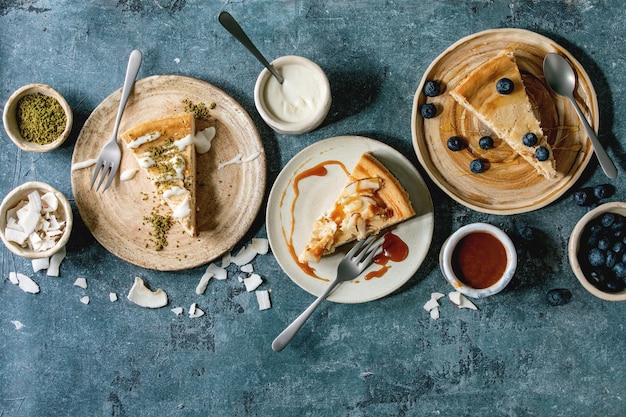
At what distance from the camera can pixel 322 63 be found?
347cm

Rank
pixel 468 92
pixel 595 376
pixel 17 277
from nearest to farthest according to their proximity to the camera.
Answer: pixel 468 92 < pixel 595 376 < pixel 17 277

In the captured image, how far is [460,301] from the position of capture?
336 cm

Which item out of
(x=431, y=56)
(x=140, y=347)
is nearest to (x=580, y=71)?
(x=431, y=56)

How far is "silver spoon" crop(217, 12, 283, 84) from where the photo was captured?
3043mm

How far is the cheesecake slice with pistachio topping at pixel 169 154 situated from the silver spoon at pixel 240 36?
21.9 inches

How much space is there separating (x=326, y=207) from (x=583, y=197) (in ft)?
4.85

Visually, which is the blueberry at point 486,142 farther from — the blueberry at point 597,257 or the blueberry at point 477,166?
the blueberry at point 597,257

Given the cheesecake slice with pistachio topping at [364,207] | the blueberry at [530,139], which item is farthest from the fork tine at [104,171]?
the blueberry at [530,139]

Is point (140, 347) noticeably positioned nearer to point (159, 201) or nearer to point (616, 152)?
point (159, 201)

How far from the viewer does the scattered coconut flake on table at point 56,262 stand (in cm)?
355

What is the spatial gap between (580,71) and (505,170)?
68 centimetres

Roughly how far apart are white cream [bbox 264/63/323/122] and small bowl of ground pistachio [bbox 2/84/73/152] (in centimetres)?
124

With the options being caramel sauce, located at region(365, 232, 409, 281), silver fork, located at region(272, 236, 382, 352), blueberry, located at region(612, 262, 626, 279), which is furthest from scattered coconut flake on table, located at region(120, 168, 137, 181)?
blueberry, located at region(612, 262, 626, 279)

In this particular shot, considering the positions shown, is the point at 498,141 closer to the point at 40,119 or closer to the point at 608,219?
the point at 608,219
